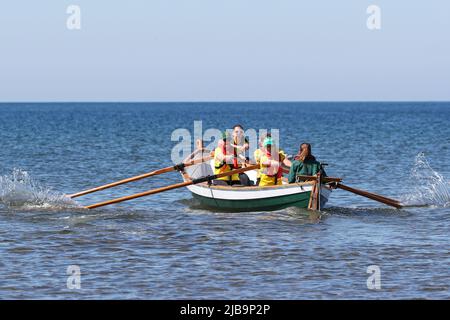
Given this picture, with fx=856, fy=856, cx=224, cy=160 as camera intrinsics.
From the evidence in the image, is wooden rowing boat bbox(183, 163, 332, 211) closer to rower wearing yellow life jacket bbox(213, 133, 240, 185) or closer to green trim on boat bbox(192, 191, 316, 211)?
green trim on boat bbox(192, 191, 316, 211)

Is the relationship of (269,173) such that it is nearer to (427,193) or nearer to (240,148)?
(240,148)

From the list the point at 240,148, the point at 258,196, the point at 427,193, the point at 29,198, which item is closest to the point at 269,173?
the point at 258,196

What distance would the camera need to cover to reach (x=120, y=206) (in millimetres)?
22422

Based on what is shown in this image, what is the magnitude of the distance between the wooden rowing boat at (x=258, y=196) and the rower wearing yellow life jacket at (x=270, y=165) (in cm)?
47

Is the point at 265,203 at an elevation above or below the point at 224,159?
below

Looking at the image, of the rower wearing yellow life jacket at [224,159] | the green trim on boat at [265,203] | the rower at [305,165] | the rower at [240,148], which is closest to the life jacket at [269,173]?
the green trim on boat at [265,203]

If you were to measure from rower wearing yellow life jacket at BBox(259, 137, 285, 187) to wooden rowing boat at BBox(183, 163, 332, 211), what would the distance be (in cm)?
47

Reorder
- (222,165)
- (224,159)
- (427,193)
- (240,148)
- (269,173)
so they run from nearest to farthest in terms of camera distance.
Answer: (269,173) → (240,148) → (224,159) → (222,165) → (427,193)

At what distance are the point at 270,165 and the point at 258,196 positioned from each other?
82 cm

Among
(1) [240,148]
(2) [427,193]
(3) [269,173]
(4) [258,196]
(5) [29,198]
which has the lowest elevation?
(2) [427,193]

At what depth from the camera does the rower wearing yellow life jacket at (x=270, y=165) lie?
20109mm

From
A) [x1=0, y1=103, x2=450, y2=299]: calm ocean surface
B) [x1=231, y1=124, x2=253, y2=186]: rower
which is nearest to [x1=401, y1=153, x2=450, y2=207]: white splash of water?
[x1=0, y1=103, x2=450, y2=299]: calm ocean surface

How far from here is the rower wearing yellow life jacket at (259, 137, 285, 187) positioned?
20.1 m

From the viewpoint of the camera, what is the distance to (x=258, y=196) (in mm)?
19844
